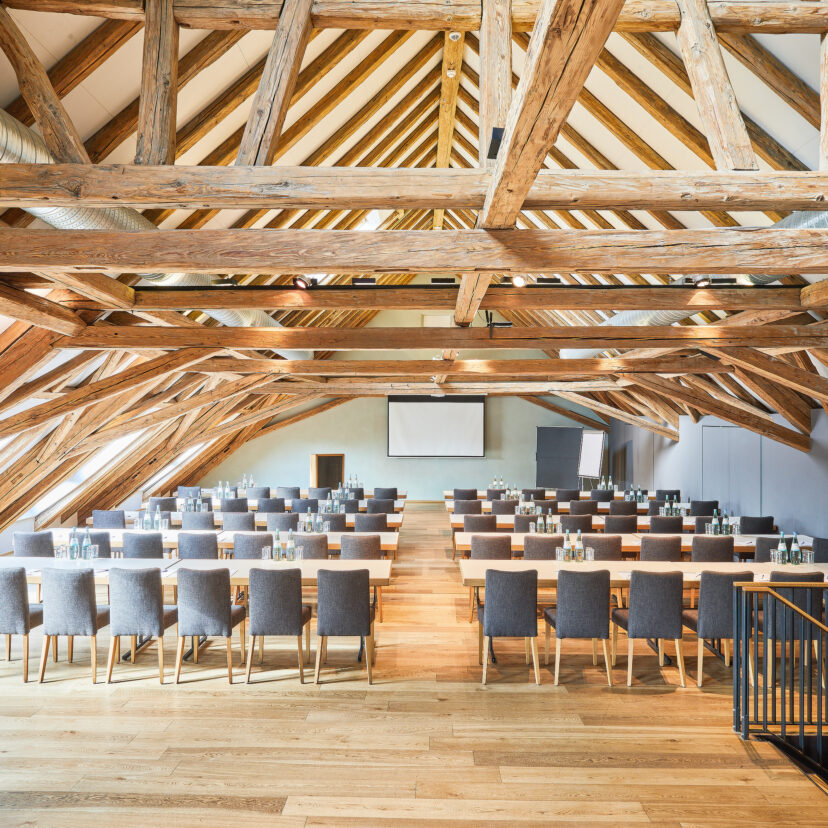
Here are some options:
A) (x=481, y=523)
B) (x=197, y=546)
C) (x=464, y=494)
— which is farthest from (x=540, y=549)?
(x=464, y=494)

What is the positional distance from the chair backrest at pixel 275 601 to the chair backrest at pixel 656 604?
8.89 ft

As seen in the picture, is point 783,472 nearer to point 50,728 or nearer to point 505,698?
point 505,698

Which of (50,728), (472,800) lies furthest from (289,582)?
(472,800)

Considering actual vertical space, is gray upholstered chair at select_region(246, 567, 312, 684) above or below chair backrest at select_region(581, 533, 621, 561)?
below

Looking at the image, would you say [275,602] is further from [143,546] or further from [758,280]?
[758,280]

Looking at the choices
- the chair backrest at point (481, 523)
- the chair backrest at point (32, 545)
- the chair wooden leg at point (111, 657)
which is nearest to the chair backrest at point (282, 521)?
the chair backrest at point (481, 523)

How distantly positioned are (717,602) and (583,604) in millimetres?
1085

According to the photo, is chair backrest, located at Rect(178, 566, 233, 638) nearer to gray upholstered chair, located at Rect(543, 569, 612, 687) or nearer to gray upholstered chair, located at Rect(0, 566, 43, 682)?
gray upholstered chair, located at Rect(0, 566, 43, 682)

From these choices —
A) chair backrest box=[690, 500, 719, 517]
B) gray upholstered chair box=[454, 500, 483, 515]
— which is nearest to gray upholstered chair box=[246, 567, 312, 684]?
gray upholstered chair box=[454, 500, 483, 515]

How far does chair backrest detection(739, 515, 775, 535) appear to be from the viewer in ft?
27.2

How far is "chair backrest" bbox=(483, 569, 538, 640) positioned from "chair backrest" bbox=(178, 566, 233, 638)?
2.13m

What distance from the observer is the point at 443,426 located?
56.9ft

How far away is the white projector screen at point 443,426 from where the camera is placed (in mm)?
17312

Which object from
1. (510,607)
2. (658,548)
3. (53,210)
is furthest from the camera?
(658,548)
